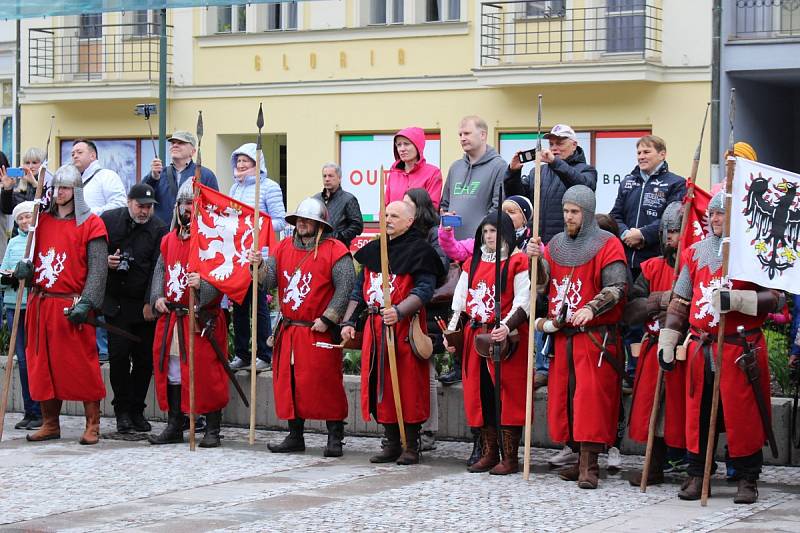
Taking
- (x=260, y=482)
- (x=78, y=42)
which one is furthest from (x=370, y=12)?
(x=260, y=482)

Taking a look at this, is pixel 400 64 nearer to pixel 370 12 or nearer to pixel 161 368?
pixel 370 12

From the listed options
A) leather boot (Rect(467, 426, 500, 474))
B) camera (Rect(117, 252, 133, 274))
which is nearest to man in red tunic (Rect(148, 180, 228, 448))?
camera (Rect(117, 252, 133, 274))

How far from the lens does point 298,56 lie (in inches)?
1133

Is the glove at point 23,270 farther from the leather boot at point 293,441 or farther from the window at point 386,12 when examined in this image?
the window at point 386,12

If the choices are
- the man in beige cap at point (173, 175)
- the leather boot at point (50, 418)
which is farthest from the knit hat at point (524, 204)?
the leather boot at point (50, 418)

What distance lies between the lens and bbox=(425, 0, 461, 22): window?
27.4 meters

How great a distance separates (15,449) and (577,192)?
450cm

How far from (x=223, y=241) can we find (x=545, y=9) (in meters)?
15.8

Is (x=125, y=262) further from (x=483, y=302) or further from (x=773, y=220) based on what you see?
(x=773, y=220)

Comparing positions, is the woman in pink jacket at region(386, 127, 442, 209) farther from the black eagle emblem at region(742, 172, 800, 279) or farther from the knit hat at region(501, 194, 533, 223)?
the black eagle emblem at region(742, 172, 800, 279)

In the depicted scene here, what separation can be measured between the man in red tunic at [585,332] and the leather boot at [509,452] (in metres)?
0.33

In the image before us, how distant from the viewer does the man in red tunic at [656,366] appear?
983 centimetres

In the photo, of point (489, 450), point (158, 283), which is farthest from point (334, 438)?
point (158, 283)

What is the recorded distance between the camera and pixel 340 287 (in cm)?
1129
